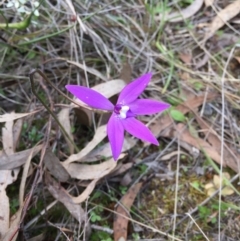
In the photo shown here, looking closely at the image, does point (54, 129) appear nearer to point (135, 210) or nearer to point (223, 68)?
point (135, 210)

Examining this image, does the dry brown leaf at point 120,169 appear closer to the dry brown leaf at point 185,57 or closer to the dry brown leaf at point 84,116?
the dry brown leaf at point 84,116

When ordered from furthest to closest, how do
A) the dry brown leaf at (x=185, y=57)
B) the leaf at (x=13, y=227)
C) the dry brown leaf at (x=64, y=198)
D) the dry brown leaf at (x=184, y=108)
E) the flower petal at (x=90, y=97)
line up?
1. the dry brown leaf at (x=185, y=57)
2. the dry brown leaf at (x=184, y=108)
3. the dry brown leaf at (x=64, y=198)
4. the leaf at (x=13, y=227)
5. the flower petal at (x=90, y=97)

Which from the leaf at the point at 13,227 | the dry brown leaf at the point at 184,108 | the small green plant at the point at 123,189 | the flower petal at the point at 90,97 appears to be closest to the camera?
the flower petal at the point at 90,97

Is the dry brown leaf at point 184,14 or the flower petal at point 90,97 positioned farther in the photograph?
the dry brown leaf at point 184,14

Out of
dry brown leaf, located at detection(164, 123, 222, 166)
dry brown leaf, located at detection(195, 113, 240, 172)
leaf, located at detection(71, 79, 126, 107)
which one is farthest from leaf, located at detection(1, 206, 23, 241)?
dry brown leaf, located at detection(195, 113, 240, 172)

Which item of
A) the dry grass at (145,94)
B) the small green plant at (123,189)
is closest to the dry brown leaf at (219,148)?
the dry grass at (145,94)
